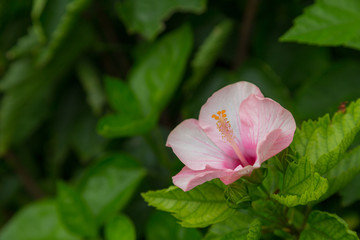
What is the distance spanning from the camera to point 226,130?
609 mm

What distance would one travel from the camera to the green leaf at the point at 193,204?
590 millimetres

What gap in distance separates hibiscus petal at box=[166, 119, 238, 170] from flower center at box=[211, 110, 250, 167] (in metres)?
0.02

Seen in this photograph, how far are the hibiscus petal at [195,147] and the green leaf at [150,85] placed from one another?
0.91 feet

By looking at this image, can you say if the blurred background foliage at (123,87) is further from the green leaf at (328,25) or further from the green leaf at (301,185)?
the green leaf at (301,185)

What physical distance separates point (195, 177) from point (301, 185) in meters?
0.13

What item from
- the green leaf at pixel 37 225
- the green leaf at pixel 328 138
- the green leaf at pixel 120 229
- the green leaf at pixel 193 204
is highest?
the green leaf at pixel 328 138

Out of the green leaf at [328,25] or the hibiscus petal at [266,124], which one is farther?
the green leaf at [328,25]

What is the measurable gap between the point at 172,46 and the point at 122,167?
303 millimetres

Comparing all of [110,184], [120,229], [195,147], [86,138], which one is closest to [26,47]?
[86,138]

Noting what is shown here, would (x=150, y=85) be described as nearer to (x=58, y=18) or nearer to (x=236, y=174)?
(x=58, y=18)

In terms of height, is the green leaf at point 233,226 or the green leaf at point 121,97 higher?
the green leaf at point 121,97

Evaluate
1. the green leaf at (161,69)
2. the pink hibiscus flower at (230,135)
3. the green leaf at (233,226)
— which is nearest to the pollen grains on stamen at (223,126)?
the pink hibiscus flower at (230,135)

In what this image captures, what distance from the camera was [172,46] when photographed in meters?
1.06

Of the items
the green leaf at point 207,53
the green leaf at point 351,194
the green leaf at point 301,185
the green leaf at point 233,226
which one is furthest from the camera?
the green leaf at point 207,53
